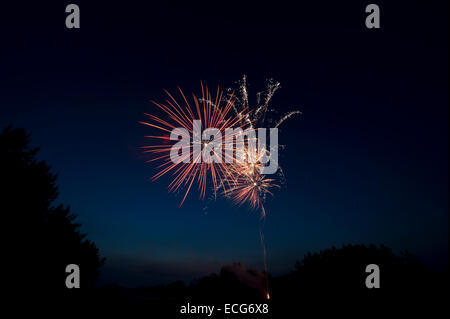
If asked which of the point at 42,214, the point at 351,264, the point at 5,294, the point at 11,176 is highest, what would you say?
the point at 11,176

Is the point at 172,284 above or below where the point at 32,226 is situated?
below

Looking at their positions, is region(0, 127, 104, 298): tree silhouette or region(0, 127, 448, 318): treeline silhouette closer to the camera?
region(0, 127, 448, 318): treeline silhouette

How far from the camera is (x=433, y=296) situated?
909 centimetres

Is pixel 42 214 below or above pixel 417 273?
above

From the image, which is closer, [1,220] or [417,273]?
[417,273]

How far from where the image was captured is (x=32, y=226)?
18234mm

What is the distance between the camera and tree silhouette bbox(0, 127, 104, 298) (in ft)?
49.8

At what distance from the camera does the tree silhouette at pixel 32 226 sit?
49.8 feet

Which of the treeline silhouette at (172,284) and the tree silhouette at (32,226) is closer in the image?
the treeline silhouette at (172,284)
